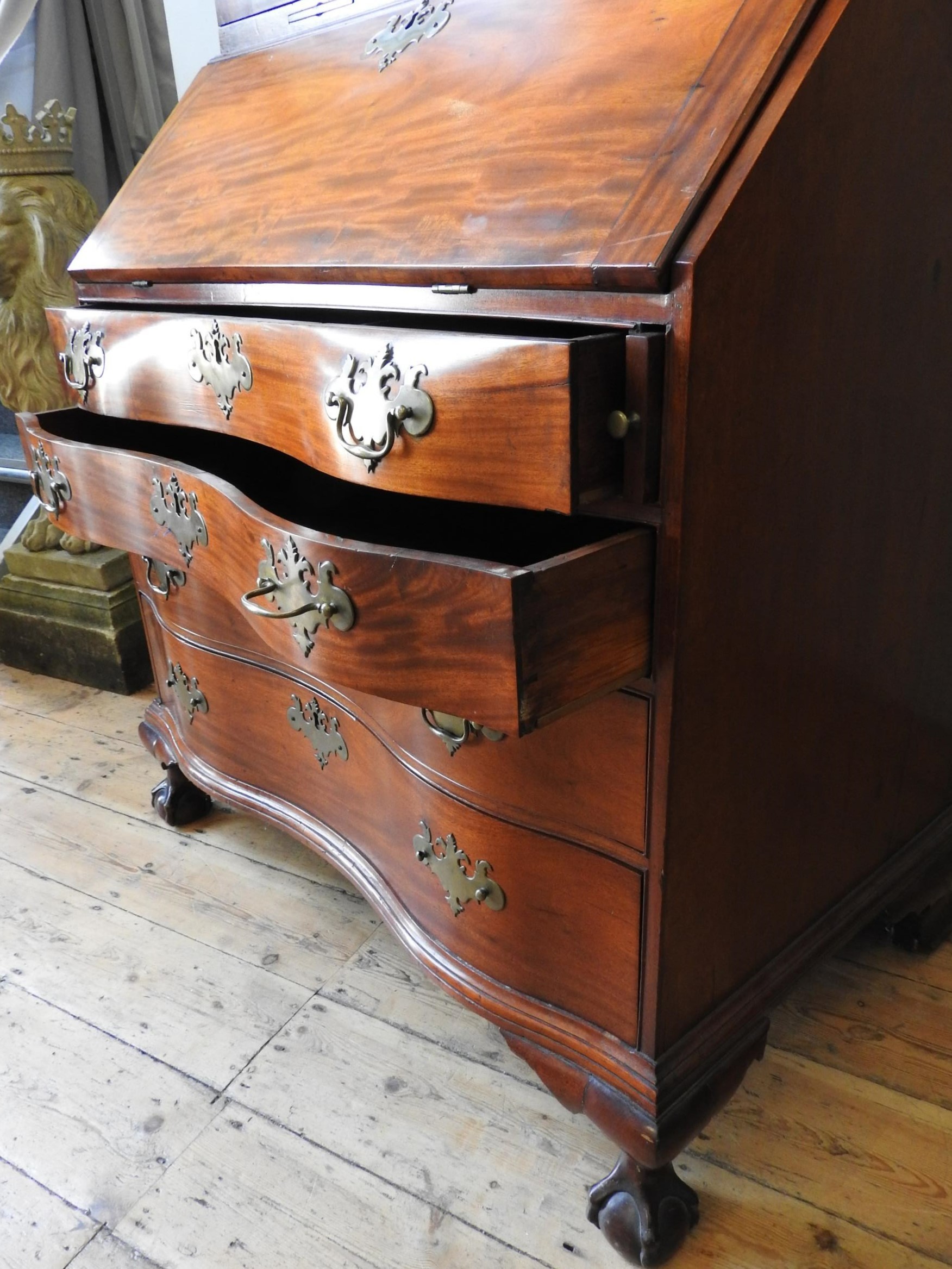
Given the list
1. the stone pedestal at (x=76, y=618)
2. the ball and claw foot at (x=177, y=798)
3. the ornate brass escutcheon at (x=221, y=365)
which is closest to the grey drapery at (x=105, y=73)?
the stone pedestal at (x=76, y=618)

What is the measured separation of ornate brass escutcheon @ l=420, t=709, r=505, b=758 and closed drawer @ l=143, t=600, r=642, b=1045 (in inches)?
3.1

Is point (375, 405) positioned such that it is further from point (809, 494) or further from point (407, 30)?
point (407, 30)

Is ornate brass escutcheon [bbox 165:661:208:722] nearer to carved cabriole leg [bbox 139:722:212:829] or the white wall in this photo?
carved cabriole leg [bbox 139:722:212:829]

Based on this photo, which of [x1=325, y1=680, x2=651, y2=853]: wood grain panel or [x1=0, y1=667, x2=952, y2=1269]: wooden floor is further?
[x1=0, y1=667, x2=952, y2=1269]: wooden floor

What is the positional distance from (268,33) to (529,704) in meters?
1.01

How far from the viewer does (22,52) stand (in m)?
2.16

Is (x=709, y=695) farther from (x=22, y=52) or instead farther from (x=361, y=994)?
(x=22, y=52)

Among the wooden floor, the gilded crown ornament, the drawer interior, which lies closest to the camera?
the wooden floor

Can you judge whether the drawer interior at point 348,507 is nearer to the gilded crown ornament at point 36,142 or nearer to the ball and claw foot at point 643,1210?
the ball and claw foot at point 643,1210

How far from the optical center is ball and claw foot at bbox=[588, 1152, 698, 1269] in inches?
36.5

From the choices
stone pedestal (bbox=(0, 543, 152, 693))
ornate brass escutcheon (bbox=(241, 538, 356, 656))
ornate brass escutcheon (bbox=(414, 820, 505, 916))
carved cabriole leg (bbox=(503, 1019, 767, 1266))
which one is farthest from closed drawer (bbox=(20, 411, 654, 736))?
stone pedestal (bbox=(0, 543, 152, 693))

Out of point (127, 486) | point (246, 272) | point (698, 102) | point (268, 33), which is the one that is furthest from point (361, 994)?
point (268, 33)

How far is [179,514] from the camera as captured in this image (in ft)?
3.13

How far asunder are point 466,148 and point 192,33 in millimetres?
1176
